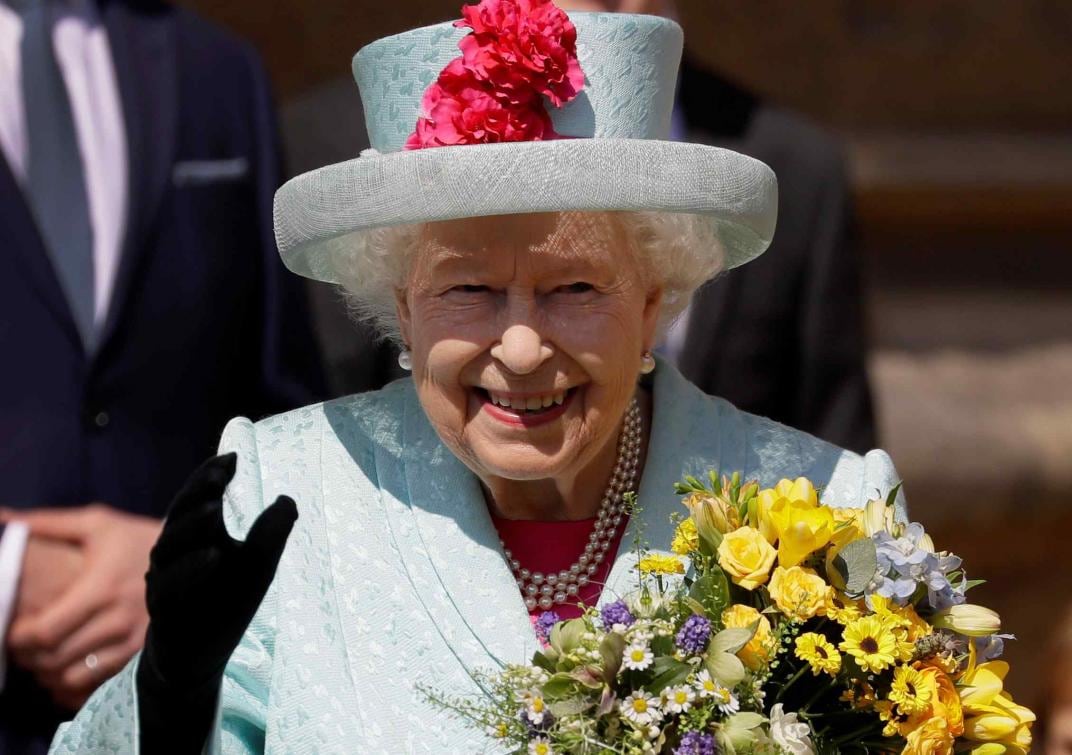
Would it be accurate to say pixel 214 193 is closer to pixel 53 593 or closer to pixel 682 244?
pixel 53 593

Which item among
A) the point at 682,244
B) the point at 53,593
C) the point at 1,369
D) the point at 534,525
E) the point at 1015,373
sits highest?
the point at 682,244

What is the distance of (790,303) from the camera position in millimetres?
4332

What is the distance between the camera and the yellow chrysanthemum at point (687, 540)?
2.57m

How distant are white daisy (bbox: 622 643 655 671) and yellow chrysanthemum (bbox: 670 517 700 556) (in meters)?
0.21

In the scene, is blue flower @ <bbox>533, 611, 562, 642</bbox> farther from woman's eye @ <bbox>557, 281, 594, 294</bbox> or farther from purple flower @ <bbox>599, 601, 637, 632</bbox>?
woman's eye @ <bbox>557, 281, 594, 294</bbox>

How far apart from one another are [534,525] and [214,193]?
4.33 ft

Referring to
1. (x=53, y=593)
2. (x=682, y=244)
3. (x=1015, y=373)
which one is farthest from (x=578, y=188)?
(x=1015, y=373)

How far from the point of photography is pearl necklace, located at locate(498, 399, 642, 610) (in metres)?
2.97

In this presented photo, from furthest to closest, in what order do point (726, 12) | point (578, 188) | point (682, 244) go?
1. point (726, 12)
2. point (682, 244)
3. point (578, 188)

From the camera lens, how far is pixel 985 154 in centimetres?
→ 590

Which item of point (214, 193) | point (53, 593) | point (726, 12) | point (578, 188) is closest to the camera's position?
point (578, 188)

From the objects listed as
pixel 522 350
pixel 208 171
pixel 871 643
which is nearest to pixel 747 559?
pixel 871 643

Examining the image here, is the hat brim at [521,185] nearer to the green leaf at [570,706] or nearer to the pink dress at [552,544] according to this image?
the pink dress at [552,544]

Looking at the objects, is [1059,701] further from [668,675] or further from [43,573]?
[43,573]
